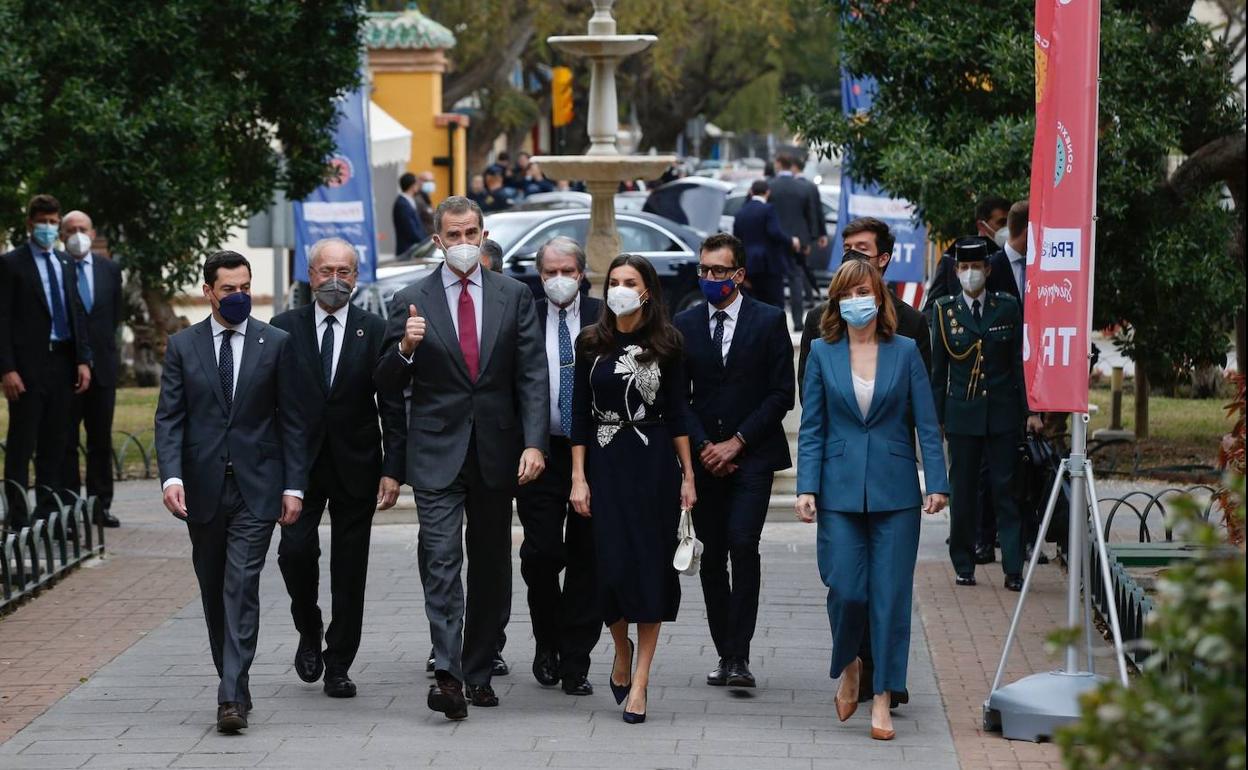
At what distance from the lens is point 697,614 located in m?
9.84

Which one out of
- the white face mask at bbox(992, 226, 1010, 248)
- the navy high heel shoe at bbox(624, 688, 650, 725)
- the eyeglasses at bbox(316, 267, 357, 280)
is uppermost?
the white face mask at bbox(992, 226, 1010, 248)

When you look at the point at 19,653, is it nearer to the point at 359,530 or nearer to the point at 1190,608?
the point at 359,530

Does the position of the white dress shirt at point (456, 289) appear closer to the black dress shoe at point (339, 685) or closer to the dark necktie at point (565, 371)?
the dark necktie at point (565, 371)

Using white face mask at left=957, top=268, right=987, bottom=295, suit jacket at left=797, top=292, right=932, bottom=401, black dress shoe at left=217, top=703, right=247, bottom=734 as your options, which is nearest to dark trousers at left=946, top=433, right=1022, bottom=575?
white face mask at left=957, top=268, right=987, bottom=295

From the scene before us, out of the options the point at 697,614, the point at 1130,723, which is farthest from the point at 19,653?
the point at 1130,723

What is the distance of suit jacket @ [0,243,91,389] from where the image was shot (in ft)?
37.6

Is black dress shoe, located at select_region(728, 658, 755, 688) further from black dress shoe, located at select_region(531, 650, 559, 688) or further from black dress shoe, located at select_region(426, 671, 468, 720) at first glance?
black dress shoe, located at select_region(426, 671, 468, 720)

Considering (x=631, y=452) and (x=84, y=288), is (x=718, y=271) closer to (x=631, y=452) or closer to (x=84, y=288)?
(x=631, y=452)

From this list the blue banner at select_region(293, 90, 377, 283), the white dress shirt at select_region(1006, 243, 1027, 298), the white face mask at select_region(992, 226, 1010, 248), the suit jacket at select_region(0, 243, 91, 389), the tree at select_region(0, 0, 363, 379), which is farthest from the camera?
the blue banner at select_region(293, 90, 377, 283)

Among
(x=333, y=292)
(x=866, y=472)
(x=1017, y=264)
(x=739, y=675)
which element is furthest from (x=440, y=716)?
(x=1017, y=264)

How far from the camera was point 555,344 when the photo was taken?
820cm

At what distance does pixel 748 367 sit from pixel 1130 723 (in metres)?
4.74

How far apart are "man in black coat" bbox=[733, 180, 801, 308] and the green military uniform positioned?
10.5 meters

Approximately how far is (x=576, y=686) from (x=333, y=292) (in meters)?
1.83
